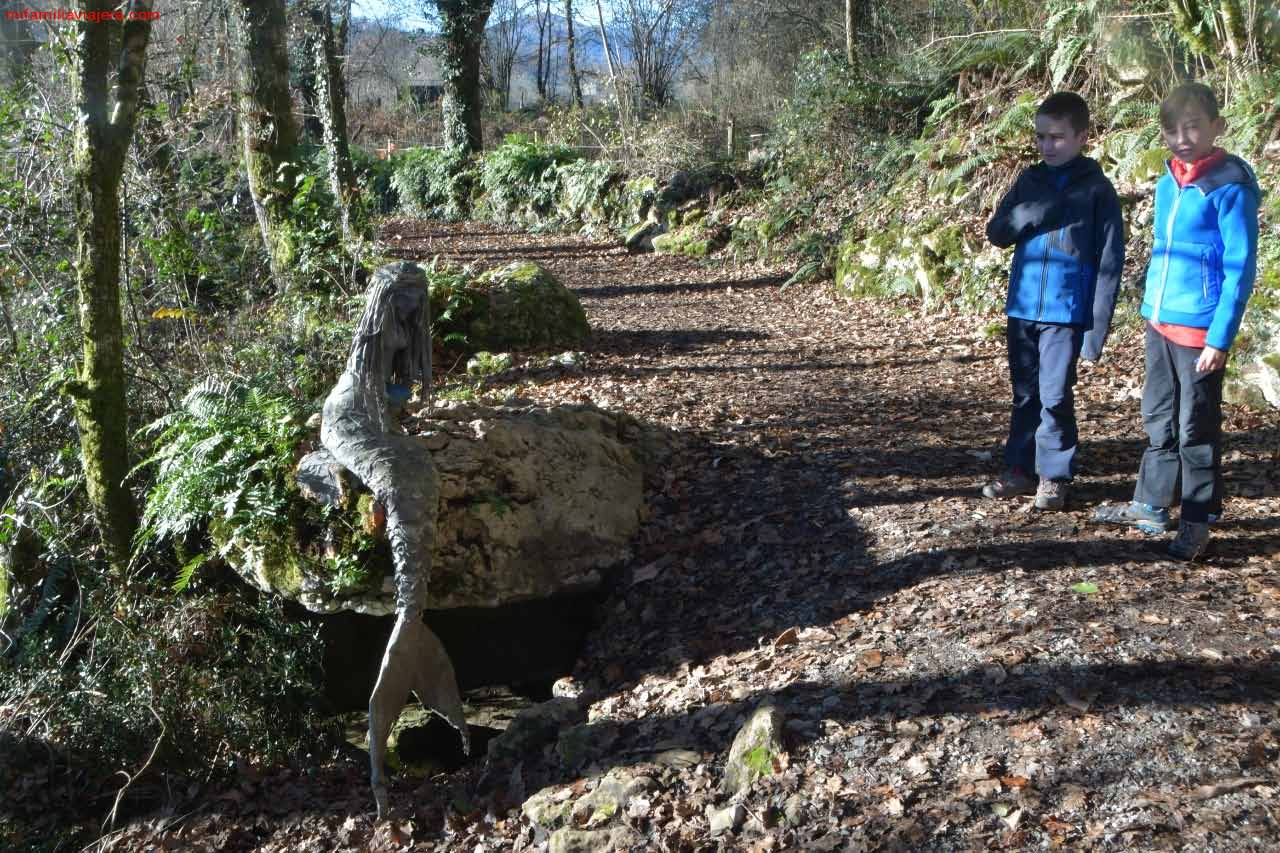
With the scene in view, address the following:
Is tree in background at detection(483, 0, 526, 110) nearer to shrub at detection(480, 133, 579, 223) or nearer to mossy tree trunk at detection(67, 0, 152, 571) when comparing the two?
shrub at detection(480, 133, 579, 223)

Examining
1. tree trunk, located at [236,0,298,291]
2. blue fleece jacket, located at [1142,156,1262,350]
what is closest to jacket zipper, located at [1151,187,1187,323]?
blue fleece jacket, located at [1142,156,1262,350]

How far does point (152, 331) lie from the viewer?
764cm

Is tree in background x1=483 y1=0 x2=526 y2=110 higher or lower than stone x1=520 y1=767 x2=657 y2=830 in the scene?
higher

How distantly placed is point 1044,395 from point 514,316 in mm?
5751

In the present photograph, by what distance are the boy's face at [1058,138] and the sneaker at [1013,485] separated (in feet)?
5.29

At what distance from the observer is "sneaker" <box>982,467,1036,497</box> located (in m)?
4.83

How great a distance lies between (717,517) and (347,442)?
235 centimetres

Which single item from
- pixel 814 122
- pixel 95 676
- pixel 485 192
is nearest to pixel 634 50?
pixel 485 192

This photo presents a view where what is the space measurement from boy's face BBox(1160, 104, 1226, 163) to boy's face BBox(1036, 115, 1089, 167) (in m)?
0.46

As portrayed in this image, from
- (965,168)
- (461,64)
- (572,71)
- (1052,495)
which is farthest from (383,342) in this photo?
(572,71)

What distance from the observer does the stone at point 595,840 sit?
3.04 m

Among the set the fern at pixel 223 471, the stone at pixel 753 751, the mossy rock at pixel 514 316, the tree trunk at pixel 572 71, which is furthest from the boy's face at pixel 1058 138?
the tree trunk at pixel 572 71

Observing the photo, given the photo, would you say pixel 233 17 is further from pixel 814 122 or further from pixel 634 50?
pixel 634 50

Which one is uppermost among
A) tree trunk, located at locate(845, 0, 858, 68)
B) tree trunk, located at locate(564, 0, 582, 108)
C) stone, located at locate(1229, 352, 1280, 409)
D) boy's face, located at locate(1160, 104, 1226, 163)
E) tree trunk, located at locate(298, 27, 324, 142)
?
tree trunk, located at locate(564, 0, 582, 108)
